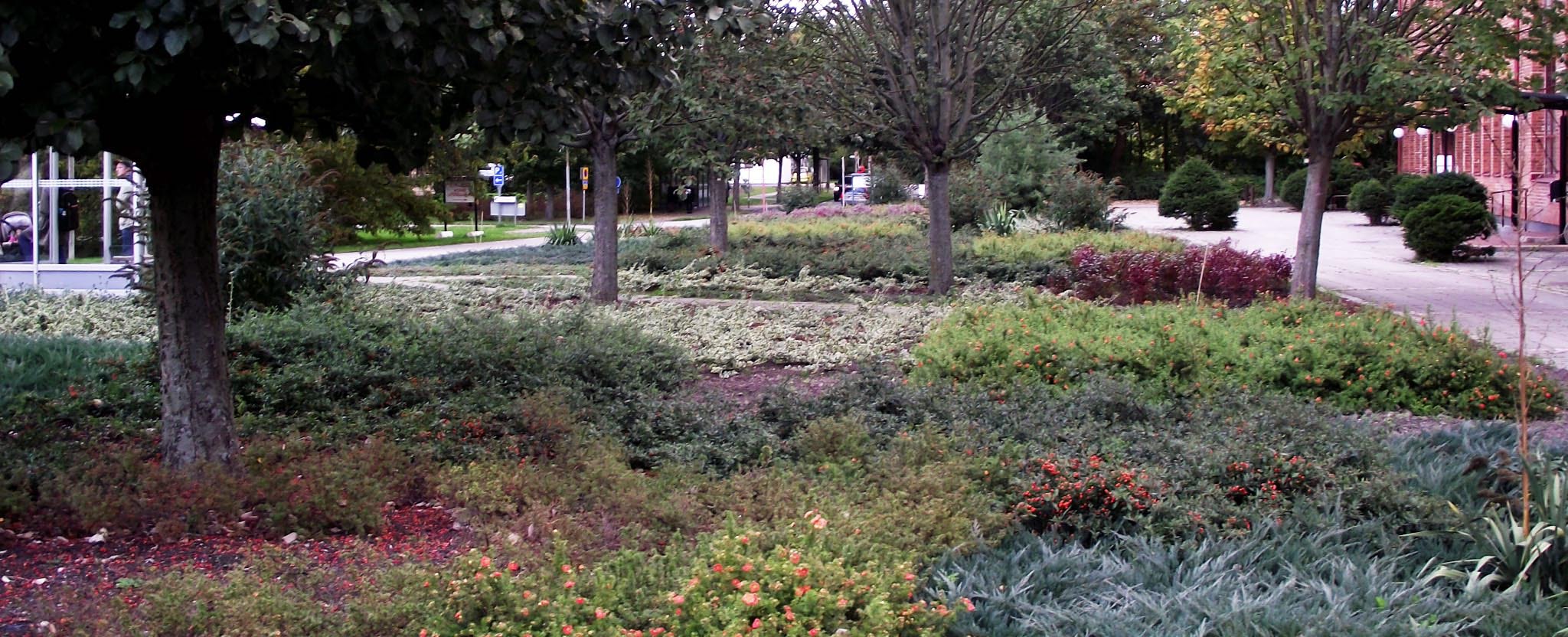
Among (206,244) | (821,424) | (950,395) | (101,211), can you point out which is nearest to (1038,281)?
(950,395)

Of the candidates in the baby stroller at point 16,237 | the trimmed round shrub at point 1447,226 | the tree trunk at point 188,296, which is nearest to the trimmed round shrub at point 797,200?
the trimmed round shrub at point 1447,226

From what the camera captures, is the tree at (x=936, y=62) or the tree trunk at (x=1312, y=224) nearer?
the tree trunk at (x=1312, y=224)

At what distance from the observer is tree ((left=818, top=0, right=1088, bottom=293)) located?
512 inches

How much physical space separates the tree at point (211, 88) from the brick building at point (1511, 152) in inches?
510

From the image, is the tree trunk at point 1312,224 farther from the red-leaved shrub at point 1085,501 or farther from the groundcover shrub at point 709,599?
the groundcover shrub at point 709,599

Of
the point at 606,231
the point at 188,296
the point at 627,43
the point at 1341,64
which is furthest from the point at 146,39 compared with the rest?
the point at 1341,64

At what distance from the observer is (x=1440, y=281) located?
1667 centimetres

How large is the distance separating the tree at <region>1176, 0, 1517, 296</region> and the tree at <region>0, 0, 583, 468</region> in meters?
8.62

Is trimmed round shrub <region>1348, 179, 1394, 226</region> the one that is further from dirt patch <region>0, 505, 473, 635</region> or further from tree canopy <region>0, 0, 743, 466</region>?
dirt patch <region>0, 505, 473, 635</region>

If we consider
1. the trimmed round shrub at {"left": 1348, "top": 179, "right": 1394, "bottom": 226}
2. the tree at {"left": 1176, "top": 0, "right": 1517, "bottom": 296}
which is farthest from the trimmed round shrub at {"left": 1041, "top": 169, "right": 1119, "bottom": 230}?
the tree at {"left": 1176, "top": 0, "right": 1517, "bottom": 296}

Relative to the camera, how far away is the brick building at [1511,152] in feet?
70.9

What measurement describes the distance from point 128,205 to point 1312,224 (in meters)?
10.6

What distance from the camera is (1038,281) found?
15.0 metres

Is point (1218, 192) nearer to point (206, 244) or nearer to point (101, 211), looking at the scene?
point (101, 211)
